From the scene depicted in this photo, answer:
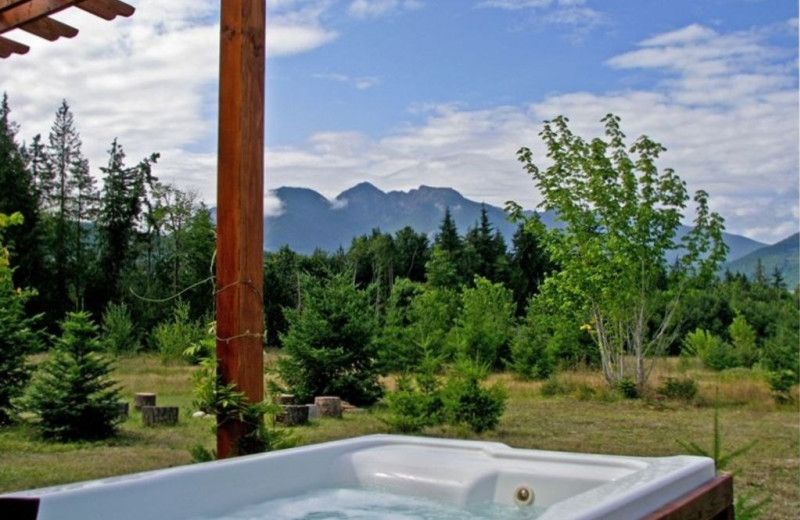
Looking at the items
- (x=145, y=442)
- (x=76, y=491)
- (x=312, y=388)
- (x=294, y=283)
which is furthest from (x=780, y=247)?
(x=76, y=491)

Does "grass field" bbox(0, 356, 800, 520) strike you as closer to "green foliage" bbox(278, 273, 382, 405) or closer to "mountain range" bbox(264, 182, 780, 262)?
Result: "green foliage" bbox(278, 273, 382, 405)

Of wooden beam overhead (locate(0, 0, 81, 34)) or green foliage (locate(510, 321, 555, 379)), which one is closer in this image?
wooden beam overhead (locate(0, 0, 81, 34))

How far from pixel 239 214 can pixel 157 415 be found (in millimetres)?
3177

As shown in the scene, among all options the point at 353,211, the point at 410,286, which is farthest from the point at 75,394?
the point at 353,211

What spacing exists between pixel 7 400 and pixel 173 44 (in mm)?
2858

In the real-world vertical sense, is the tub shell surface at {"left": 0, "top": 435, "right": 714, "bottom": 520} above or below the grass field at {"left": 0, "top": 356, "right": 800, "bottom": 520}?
above

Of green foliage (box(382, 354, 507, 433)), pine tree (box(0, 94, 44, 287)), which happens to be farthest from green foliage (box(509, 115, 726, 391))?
pine tree (box(0, 94, 44, 287))

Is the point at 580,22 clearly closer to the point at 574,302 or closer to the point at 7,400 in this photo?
the point at 574,302

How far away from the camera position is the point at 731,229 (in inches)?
336

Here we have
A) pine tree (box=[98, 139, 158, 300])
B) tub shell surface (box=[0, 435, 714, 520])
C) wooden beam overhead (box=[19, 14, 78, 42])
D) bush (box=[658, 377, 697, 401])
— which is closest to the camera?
tub shell surface (box=[0, 435, 714, 520])

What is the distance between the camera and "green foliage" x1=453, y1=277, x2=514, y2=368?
31.7 ft

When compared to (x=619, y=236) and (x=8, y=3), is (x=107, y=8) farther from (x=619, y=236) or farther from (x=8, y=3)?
(x=619, y=236)

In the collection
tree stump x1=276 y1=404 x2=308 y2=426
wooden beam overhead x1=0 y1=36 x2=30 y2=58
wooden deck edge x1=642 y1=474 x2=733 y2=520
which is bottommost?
tree stump x1=276 y1=404 x2=308 y2=426

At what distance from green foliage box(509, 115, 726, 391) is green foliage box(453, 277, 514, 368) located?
133 centimetres
